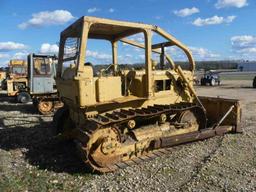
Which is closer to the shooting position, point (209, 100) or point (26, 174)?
point (26, 174)

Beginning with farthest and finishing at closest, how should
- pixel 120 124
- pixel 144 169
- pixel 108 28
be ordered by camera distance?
pixel 108 28 < pixel 120 124 < pixel 144 169

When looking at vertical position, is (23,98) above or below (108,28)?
below

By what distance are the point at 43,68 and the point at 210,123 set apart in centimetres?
1004

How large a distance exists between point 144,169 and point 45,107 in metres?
10.4

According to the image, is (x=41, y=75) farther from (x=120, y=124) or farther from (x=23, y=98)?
(x=120, y=124)

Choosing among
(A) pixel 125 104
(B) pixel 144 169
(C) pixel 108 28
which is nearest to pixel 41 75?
(C) pixel 108 28

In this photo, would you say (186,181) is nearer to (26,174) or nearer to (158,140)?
(158,140)

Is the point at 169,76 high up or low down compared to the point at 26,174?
up

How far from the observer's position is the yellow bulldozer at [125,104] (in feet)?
22.6

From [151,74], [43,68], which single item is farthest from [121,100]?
[43,68]

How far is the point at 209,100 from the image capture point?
10344 mm

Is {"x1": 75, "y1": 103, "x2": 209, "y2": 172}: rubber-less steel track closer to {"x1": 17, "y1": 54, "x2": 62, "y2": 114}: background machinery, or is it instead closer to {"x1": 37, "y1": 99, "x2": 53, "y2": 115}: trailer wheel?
{"x1": 37, "y1": 99, "x2": 53, "y2": 115}: trailer wheel

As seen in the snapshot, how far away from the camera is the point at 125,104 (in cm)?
783

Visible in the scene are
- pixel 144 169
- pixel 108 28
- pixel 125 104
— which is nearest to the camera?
pixel 144 169
